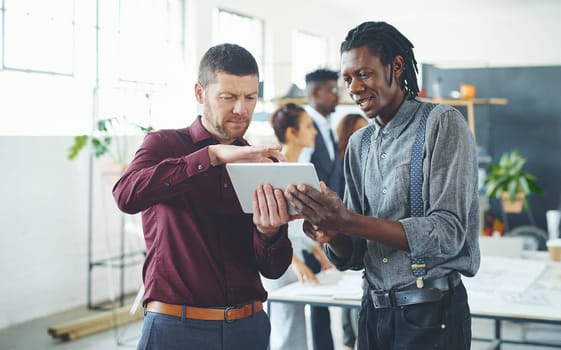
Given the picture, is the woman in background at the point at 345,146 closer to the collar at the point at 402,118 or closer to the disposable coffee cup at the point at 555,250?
the disposable coffee cup at the point at 555,250

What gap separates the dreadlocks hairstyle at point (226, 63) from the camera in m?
1.82

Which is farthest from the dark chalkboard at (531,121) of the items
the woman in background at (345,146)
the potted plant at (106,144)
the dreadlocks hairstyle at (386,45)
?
the dreadlocks hairstyle at (386,45)

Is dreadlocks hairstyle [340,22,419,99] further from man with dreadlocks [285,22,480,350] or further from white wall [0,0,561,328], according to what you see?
white wall [0,0,561,328]

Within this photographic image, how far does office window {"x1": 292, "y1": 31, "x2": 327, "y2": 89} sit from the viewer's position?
33.6 ft

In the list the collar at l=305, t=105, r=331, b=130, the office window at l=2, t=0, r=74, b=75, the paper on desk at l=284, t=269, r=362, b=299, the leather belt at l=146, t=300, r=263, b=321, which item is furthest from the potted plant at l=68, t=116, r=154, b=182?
the leather belt at l=146, t=300, r=263, b=321

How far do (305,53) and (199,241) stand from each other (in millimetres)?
9113

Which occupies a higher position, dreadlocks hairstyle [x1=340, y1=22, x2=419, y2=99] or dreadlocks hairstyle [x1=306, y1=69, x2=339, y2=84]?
dreadlocks hairstyle [x1=306, y1=69, x2=339, y2=84]

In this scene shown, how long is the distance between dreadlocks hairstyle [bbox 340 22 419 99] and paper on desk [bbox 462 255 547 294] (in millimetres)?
1500

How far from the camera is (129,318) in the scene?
5641 mm

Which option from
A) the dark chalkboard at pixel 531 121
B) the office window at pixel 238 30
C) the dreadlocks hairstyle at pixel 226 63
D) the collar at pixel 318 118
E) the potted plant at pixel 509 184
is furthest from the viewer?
the dark chalkboard at pixel 531 121

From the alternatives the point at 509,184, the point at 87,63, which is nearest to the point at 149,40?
the point at 87,63

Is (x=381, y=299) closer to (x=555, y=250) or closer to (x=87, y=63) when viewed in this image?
(x=555, y=250)

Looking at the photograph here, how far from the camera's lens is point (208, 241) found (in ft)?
5.97

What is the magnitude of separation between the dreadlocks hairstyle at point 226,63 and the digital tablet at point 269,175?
1.02 ft
